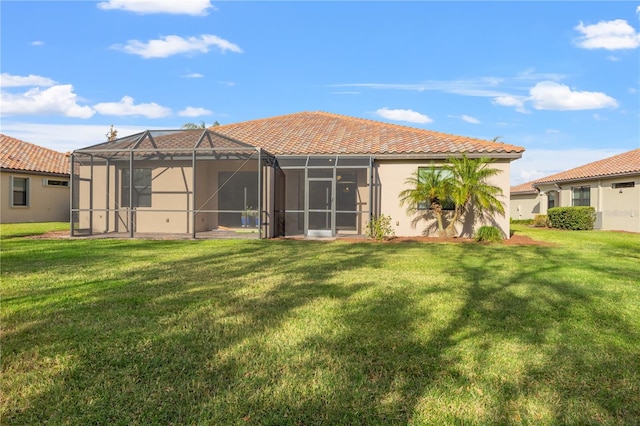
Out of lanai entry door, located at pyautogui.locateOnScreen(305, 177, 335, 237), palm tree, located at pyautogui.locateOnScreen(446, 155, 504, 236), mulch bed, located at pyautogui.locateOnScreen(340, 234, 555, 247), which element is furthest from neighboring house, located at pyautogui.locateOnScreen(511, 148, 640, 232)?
lanai entry door, located at pyautogui.locateOnScreen(305, 177, 335, 237)

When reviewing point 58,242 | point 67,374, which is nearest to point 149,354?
point 67,374

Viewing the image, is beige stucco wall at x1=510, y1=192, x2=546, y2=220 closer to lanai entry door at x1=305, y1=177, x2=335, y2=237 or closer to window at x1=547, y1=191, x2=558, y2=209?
window at x1=547, y1=191, x2=558, y2=209

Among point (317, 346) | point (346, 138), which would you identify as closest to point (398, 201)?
point (346, 138)

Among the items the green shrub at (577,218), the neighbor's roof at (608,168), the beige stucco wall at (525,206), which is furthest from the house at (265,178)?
the beige stucco wall at (525,206)

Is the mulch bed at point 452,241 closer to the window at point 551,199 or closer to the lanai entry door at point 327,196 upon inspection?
the lanai entry door at point 327,196

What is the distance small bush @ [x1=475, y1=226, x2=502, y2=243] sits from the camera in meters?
14.2

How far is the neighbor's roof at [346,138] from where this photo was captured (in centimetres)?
1556

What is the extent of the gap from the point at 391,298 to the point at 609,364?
2695mm

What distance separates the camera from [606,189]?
22.6 metres

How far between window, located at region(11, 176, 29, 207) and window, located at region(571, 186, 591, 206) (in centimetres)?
3269

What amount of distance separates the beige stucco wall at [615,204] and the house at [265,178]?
400 inches

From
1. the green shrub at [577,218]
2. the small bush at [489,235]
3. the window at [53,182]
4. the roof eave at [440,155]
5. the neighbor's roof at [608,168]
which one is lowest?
the small bush at [489,235]

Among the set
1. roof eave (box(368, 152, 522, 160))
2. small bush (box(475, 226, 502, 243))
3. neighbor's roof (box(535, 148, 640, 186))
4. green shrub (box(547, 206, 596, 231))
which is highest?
neighbor's roof (box(535, 148, 640, 186))

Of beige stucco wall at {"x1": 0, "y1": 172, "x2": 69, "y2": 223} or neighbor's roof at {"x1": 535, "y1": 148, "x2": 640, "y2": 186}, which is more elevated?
neighbor's roof at {"x1": 535, "y1": 148, "x2": 640, "y2": 186}
